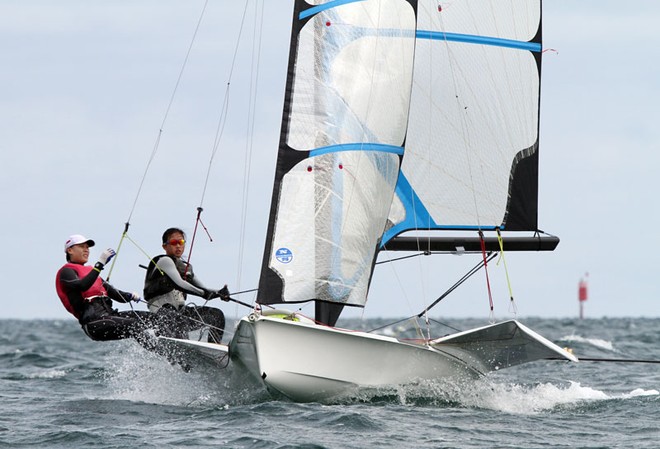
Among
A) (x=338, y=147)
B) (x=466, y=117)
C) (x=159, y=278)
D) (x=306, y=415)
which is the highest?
(x=466, y=117)

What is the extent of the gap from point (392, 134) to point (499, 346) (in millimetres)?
2442

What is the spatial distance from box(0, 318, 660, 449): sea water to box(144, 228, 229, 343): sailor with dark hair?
0.46m

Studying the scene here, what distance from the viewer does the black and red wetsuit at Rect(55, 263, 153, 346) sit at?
1064 cm

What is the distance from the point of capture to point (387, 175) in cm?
1142

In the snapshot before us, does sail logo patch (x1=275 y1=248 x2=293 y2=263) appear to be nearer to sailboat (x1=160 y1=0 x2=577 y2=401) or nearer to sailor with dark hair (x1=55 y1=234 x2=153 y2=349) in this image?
sailboat (x1=160 y1=0 x2=577 y2=401)

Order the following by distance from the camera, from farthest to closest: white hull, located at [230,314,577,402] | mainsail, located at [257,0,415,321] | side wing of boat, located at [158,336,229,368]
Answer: mainsail, located at [257,0,415,321]
side wing of boat, located at [158,336,229,368]
white hull, located at [230,314,577,402]

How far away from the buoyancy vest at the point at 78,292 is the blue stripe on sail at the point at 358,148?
93.8 inches

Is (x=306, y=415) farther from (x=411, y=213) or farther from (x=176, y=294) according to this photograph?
(x=411, y=213)

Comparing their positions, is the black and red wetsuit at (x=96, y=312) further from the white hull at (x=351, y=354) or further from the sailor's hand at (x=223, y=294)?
the white hull at (x=351, y=354)

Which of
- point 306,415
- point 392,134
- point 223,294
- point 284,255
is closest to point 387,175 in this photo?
point 392,134

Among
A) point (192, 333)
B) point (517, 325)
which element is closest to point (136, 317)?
point (192, 333)

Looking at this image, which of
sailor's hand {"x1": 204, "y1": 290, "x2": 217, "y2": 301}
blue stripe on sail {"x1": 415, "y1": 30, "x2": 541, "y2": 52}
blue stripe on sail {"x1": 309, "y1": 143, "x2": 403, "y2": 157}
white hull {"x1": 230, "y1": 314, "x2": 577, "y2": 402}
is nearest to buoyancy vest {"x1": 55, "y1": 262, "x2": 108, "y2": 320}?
sailor's hand {"x1": 204, "y1": 290, "x2": 217, "y2": 301}

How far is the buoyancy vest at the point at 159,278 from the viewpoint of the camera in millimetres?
10953

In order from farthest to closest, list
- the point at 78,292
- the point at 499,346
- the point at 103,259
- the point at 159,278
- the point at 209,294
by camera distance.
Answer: the point at 159,278 < the point at 209,294 < the point at 78,292 < the point at 499,346 < the point at 103,259
